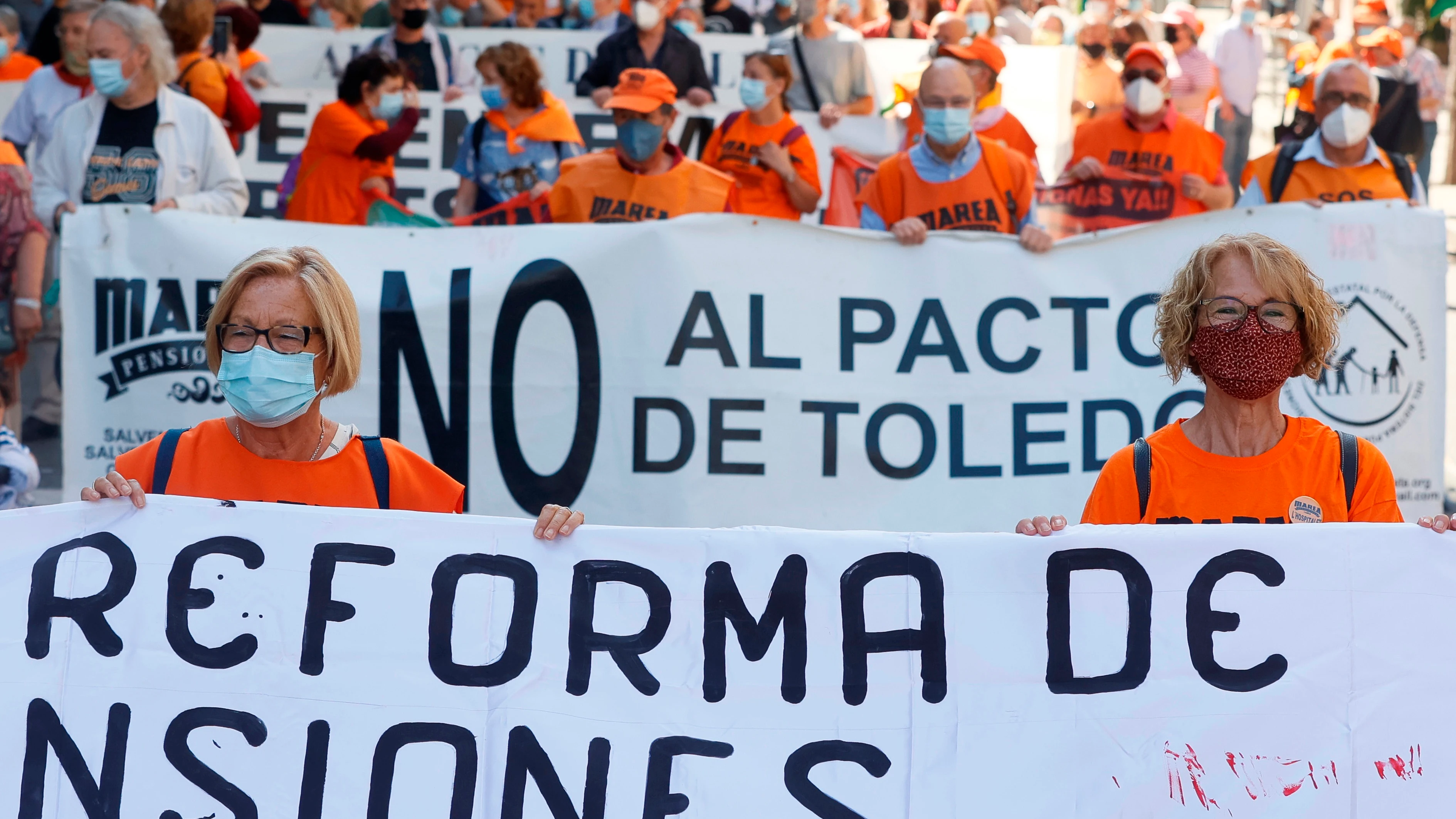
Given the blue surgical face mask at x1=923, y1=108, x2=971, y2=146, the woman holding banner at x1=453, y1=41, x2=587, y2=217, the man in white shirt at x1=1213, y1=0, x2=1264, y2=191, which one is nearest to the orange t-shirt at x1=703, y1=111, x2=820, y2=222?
the woman holding banner at x1=453, y1=41, x2=587, y2=217

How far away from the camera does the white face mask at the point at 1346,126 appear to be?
598 centimetres

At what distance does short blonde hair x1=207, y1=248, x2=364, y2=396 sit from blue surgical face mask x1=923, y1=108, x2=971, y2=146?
10.7ft

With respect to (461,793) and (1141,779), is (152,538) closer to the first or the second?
(461,793)

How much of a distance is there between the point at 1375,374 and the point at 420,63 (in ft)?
22.9

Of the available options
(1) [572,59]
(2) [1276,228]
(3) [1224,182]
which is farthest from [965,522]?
(1) [572,59]

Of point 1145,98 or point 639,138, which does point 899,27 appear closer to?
point 1145,98

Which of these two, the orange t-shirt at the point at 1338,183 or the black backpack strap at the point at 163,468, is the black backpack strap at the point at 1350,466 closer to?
the black backpack strap at the point at 163,468

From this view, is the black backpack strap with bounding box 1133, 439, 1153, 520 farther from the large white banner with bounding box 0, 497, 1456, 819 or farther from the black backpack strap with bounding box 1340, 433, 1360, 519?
the black backpack strap with bounding box 1340, 433, 1360, 519

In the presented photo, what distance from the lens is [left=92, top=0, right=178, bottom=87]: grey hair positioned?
5.87 metres

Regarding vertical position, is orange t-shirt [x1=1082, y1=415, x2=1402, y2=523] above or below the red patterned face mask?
below

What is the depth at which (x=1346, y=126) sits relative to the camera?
598 cm

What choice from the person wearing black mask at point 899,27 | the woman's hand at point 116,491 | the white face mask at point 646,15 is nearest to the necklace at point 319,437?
the woman's hand at point 116,491

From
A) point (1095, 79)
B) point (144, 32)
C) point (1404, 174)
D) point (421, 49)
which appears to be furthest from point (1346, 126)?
point (421, 49)

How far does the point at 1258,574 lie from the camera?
9.55ft
